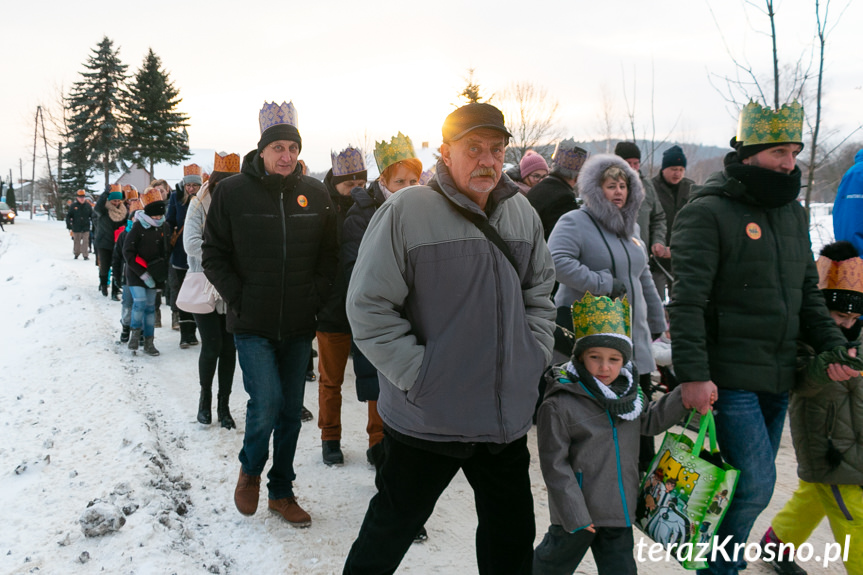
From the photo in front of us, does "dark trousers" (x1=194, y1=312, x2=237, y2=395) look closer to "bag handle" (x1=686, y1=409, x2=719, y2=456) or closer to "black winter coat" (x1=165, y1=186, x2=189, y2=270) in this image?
"black winter coat" (x1=165, y1=186, x2=189, y2=270)

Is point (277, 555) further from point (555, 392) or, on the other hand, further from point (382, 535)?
point (555, 392)

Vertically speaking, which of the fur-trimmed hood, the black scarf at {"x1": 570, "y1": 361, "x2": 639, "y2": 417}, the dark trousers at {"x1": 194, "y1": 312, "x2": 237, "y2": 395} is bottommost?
the dark trousers at {"x1": 194, "y1": 312, "x2": 237, "y2": 395}

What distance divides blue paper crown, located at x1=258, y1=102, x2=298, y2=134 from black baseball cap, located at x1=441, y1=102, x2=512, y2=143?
1.82 metres

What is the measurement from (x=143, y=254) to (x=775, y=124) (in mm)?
7925

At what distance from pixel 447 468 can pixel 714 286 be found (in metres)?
1.68

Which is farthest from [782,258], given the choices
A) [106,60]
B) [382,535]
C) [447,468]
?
[106,60]

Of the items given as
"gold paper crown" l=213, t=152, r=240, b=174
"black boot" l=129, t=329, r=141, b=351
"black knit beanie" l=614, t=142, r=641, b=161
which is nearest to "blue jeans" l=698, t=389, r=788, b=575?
"black knit beanie" l=614, t=142, r=641, b=161

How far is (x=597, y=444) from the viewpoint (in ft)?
9.54

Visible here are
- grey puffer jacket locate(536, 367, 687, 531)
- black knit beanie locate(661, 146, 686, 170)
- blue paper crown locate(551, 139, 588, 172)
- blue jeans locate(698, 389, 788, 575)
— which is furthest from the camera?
black knit beanie locate(661, 146, 686, 170)

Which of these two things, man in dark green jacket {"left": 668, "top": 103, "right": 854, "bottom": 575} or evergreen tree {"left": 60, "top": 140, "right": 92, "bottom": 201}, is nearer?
man in dark green jacket {"left": 668, "top": 103, "right": 854, "bottom": 575}

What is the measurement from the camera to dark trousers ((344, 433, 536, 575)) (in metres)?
2.54

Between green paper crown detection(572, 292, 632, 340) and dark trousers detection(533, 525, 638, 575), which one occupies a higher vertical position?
green paper crown detection(572, 292, 632, 340)

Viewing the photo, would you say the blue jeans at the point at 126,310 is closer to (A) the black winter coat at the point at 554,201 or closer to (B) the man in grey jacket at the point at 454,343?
(A) the black winter coat at the point at 554,201

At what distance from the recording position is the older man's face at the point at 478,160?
248cm
